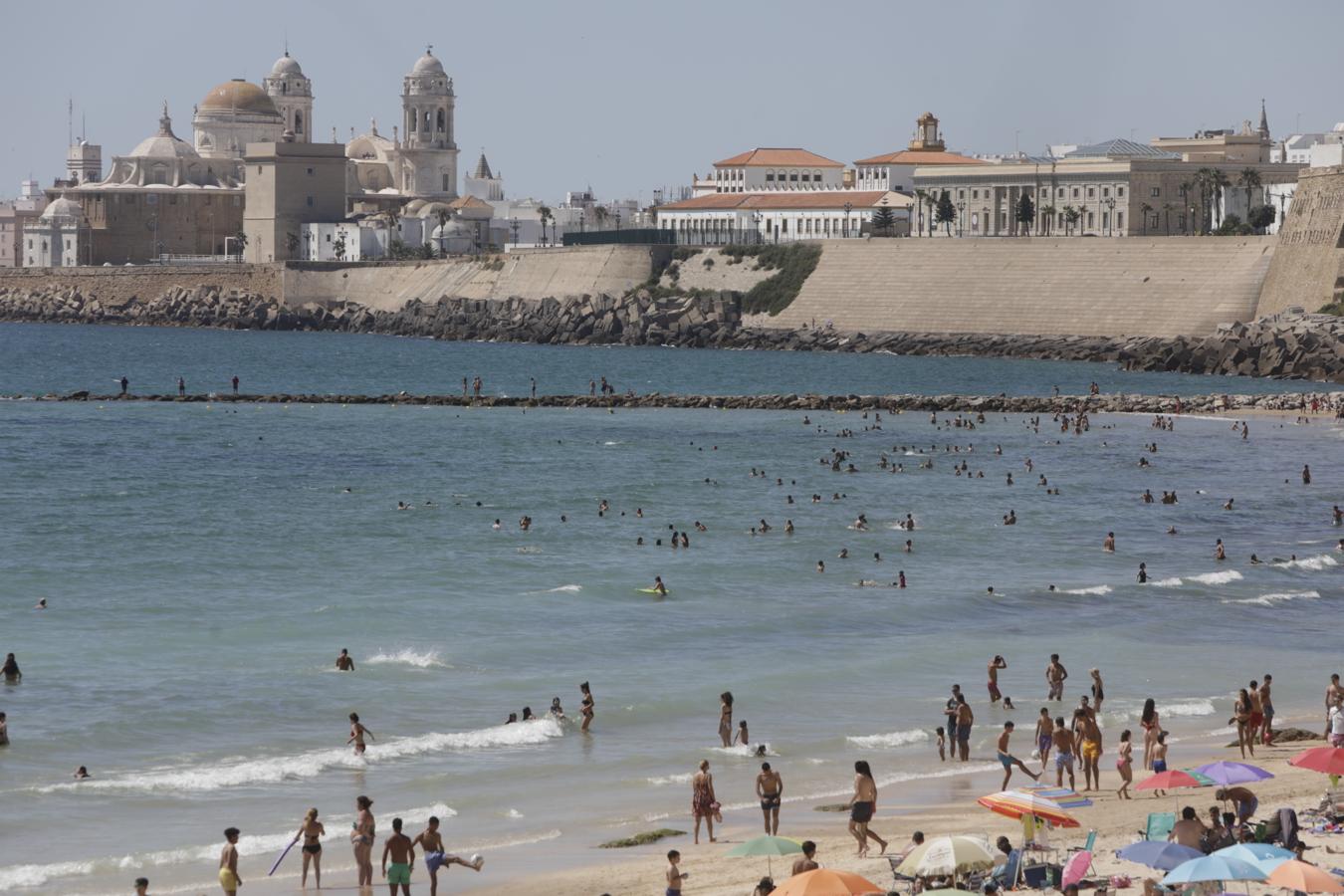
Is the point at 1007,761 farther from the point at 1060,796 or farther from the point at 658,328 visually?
the point at 658,328

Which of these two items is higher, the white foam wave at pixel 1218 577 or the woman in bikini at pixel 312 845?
the white foam wave at pixel 1218 577

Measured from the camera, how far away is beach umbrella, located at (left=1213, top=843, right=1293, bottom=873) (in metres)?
16.4

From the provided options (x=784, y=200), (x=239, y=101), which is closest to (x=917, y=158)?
(x=784, y=200)

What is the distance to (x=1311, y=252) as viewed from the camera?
92.5 metres

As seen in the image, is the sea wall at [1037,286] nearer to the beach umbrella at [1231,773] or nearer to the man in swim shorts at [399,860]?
the beach umbrella at [1231,773]

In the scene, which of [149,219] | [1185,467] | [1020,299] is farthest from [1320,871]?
[149,219]

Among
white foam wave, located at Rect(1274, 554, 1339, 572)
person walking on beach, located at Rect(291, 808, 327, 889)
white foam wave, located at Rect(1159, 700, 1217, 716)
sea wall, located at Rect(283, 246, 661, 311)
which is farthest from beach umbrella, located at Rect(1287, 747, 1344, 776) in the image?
sea wall, located at Rect(283, 246, 661, 311)

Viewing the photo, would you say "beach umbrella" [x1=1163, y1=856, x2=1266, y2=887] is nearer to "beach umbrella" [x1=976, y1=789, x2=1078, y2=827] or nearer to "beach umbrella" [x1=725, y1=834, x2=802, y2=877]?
"beach umbrella" [x1=976, y1=789, x2=1078, y2=827]

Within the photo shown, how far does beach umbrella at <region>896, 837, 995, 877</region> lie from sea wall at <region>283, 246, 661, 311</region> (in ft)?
364

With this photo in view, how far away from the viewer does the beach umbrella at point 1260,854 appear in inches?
644

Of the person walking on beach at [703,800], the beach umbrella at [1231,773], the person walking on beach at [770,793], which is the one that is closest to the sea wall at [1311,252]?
Result: the beach umbrella at [1231,773]

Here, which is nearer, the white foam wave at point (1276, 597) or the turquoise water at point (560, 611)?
the turquoise water at point (560, 611)

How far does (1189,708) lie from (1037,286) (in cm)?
7834

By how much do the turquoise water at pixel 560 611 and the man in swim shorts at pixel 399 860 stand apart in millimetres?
1134
